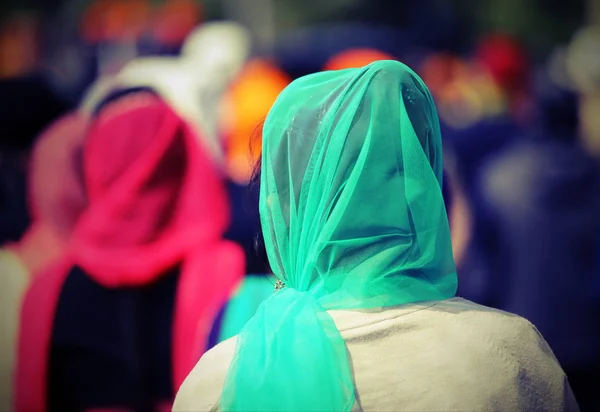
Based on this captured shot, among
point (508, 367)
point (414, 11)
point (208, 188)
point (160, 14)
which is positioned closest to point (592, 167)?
point (208, 188)

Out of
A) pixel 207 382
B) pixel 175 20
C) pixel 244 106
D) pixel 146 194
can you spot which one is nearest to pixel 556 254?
pixel 146 194

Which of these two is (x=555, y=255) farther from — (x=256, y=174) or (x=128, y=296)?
(x=256, y=174)

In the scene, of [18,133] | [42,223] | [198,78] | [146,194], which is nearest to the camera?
[146,194]

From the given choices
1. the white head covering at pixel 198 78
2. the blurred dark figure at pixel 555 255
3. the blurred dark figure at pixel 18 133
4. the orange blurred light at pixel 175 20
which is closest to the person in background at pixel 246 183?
the white head covering at pixel 198 78

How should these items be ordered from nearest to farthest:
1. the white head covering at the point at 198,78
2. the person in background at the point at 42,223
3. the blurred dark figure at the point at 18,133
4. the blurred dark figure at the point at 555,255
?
the person in background at the point at 42,223 → the blurred dark figure at the point at 18,133 → the blurred dark figure at the point at 555,255 → the white head covering at the point at 198,78

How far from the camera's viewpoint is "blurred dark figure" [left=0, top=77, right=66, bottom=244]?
Answer: 146 inches

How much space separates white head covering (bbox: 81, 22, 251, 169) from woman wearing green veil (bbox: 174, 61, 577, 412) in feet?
11.1

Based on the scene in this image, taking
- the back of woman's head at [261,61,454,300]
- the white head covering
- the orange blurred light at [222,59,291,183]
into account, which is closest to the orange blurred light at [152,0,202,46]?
the white head covering

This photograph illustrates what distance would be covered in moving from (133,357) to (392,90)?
146 centimetres

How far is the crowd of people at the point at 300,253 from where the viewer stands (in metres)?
1.58

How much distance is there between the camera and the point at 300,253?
1.70m

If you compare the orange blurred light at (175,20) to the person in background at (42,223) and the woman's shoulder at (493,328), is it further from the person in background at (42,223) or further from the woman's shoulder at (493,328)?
the woman's shoulder at (493,328)

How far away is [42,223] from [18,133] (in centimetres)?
97

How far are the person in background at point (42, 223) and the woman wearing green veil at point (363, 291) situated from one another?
55.7 inches
